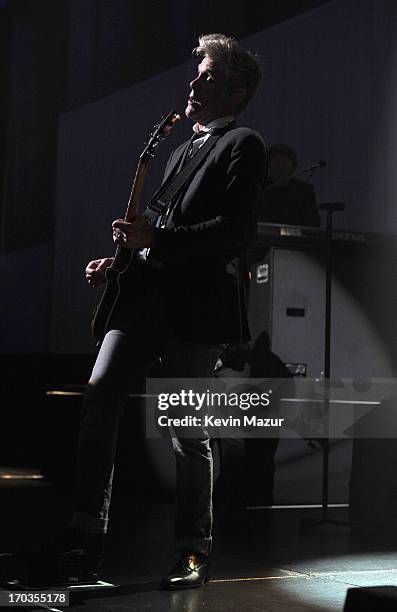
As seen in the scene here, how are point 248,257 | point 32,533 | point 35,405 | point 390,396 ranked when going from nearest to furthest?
point 248,257 → point 32,533 → point 390,396 → point 35,405

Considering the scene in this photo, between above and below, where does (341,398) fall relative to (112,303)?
below

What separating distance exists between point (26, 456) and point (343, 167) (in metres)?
2.75

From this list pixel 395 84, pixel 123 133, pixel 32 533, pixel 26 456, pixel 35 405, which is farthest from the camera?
pixel 123 133

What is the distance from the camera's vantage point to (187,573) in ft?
7.74

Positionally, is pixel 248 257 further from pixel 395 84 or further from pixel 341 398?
pixel 395 84

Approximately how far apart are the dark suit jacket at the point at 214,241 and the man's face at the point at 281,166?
246 cm

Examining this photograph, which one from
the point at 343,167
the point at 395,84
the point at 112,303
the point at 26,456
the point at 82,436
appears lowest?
the point at 26,456

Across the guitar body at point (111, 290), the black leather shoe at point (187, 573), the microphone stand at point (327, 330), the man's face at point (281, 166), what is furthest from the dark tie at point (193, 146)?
the man's face at point (281, 166)

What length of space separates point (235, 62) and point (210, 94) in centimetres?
10

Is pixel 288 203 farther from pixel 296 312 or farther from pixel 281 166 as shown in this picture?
pixel 296 312

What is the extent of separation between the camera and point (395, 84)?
6062 mm

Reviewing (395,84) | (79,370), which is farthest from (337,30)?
(79,370)

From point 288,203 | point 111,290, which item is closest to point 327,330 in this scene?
A: point 288,203

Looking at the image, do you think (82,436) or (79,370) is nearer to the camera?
(82,436)
